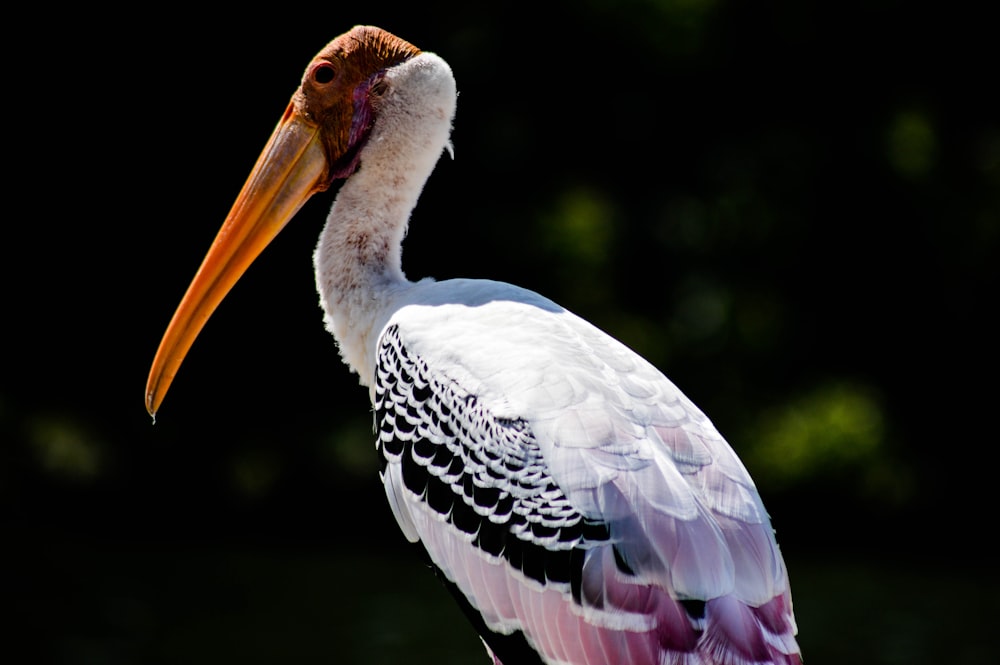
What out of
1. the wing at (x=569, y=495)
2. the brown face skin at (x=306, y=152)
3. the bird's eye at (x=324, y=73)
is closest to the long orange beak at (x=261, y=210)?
the brown face skin at (x=306, y=152)

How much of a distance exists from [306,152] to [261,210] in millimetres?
199

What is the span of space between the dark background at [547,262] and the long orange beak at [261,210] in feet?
23.4

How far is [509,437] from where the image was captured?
3.24 metres

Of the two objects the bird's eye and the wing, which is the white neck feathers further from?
the wing

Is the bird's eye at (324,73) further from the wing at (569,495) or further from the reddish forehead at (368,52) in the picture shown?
the wing at (569,495)

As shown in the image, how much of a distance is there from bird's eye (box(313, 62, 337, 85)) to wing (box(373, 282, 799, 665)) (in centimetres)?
80

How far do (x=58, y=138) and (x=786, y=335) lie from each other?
634 centimetres

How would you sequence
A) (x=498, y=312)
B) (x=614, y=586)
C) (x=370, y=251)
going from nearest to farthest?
(x=614, y=586) < (x=498, y=312) < (x=370, y=251)

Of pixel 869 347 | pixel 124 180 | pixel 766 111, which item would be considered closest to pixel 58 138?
pixel 124 180

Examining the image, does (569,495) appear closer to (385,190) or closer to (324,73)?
(385,190)

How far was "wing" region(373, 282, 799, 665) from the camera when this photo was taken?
301 centimetres

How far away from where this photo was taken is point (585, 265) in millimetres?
11844

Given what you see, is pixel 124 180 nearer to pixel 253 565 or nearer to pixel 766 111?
pixel 253 565

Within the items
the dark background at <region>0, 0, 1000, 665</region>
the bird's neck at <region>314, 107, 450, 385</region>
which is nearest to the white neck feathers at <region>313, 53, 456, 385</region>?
the bird's neck at <region>314, 107, 450, 385</region>
